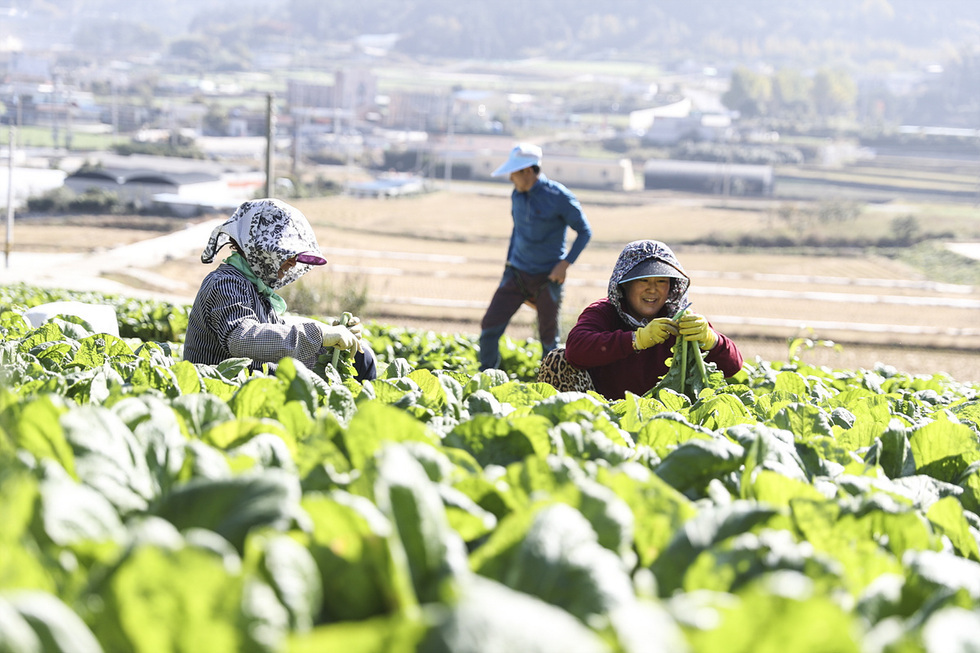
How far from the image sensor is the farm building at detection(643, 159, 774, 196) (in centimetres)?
8531

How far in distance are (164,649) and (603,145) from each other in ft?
394

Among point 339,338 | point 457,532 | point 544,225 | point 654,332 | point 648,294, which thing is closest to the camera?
point 457,532

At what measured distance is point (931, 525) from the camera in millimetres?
1802

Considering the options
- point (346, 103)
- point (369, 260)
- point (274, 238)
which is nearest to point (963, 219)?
point (369, 260)

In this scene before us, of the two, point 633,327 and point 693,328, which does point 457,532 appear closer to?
point 693,328

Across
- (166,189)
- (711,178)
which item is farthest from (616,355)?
(711,178)

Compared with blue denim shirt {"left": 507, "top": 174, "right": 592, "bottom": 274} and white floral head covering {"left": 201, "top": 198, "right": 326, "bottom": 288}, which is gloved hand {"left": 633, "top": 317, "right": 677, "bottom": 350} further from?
blue denim shirt {"left": 507, "top": 174, "right": 592, "bottom": 274}

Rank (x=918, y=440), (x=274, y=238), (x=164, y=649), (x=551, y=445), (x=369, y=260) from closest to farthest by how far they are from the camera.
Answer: (x=164, y=649)
(x=551, y=445)
(x=918, y=440)
(x=274, y=238)
(x=369, y=260)

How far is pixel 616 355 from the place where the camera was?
14.3ft

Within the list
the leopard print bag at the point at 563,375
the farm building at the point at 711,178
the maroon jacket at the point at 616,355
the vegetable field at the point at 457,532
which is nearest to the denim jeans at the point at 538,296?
the leopard print bag at the point at 563,375

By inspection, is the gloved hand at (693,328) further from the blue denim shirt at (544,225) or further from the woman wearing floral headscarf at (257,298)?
the blue denim shirt at (544,225)

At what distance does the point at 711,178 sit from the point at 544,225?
82637mm

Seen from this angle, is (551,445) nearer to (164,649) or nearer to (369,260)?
(164,649)

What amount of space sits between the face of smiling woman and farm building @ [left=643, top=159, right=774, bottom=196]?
83.0m
